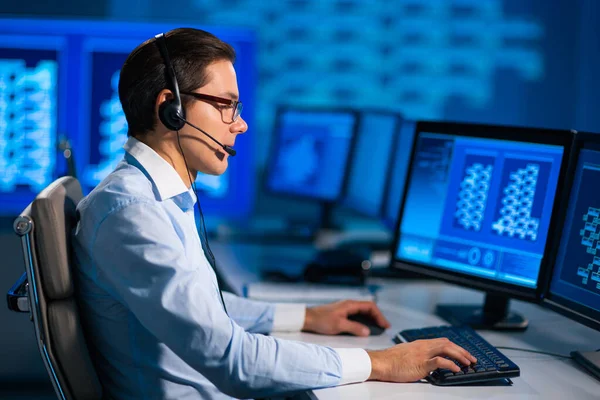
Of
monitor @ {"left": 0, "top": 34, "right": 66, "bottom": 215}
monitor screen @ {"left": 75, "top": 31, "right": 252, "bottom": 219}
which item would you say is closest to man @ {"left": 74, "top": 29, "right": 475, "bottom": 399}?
monitor screen @ {"left": 75, "top": 31, "right": 252, "bottom": 219}

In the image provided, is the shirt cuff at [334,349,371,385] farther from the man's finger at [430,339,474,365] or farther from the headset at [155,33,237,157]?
the headset at [155,33,237,157]

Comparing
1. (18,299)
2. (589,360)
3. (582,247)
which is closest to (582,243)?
(582,247)

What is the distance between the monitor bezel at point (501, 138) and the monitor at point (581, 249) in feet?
0.07

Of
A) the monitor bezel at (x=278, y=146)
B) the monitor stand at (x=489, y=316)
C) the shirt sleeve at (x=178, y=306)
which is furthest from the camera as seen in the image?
the monitor bezel at (x=278, y=146)

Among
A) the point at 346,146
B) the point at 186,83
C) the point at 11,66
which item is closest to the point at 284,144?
the point at 346,146

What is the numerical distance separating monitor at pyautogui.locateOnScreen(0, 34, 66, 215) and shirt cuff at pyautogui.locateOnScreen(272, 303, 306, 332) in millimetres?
1390

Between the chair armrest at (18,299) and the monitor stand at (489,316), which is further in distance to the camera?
the monitor stand at (489,316)

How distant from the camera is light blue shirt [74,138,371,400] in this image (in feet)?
3.79

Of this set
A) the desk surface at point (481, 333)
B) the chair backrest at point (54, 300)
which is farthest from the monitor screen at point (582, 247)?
the chair backrest at point (54, 300)

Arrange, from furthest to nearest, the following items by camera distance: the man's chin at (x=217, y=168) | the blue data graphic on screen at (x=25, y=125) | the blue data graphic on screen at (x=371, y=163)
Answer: the blue data graphic on screen at (x=25, y=125) < the blue data graphic on screen at (x=371, y=163) < the man's chin at (x=217, y=168)

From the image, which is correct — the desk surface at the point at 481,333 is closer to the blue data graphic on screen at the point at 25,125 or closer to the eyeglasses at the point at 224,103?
the eyeglasses at the point at 224,103

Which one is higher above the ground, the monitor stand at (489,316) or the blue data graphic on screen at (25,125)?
the blue data graphic on screen at (25,125)

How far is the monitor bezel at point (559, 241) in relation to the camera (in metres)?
1.52

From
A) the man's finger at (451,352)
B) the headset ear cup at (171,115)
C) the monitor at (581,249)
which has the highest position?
the headset ear cup at (171,115)
